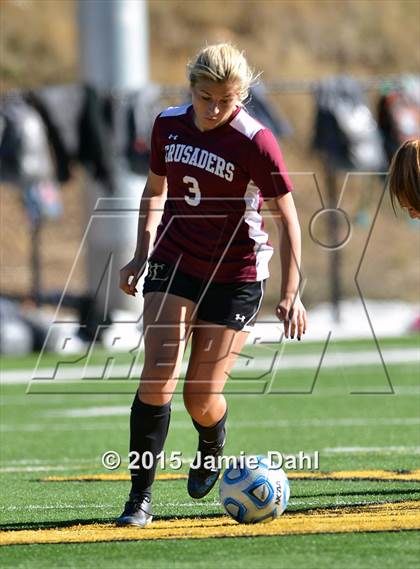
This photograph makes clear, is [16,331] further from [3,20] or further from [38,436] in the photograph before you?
[3,20]

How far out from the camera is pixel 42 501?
6695 mm

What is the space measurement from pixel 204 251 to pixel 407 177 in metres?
0.98

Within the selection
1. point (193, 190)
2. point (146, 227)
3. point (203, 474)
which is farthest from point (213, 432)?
point (193, 190)

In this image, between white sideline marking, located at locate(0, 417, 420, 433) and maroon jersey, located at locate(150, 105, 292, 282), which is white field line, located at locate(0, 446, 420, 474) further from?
maroon jersey, located at locate(150, 105, 292, 282)

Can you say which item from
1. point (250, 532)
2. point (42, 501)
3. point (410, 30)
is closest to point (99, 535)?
point (250, 532)

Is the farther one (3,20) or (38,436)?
(3,20)

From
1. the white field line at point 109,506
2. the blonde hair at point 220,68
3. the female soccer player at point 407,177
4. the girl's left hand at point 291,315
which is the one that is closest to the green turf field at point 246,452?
the white field line at point 109,506

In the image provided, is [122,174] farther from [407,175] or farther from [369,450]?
[407,175]

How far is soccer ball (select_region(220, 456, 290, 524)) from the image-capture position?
5.69 m

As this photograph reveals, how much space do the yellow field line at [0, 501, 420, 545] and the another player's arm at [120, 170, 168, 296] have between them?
1080 millimetres

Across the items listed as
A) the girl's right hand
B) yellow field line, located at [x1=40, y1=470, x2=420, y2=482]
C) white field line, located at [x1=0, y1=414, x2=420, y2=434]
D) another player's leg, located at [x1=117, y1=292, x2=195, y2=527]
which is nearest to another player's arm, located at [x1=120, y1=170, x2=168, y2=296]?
the girl's right hand

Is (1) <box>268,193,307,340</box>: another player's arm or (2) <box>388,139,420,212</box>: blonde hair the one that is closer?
(2) <box>388,139,420,212</box>: blonde hair

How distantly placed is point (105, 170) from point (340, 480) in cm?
1092

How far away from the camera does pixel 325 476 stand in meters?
7.33
